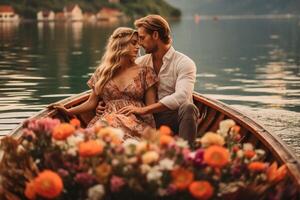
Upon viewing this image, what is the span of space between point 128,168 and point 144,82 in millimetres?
3198

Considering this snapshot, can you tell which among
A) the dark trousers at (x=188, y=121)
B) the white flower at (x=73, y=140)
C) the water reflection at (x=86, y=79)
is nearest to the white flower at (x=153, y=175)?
the white flower at (x=73, y=140)

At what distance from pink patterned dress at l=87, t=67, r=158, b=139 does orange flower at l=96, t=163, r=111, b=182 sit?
9.44ft

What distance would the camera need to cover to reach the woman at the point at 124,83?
7164 mm

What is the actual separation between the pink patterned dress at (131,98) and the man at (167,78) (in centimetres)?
12

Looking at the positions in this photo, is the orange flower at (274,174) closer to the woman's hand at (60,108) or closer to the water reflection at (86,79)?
the woman's hand at (60,108)

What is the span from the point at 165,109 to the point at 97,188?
3.06m

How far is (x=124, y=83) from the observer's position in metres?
7.38

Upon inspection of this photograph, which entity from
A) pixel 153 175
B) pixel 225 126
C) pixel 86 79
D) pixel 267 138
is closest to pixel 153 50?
pixel 267 138

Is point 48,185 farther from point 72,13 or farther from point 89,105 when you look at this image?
point 72,13

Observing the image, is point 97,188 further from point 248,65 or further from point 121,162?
point 248,65

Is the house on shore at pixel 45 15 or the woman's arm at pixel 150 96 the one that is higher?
the woman's arm at pixel 150 96

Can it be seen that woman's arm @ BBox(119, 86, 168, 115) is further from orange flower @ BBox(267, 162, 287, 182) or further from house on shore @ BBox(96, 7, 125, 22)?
house on shore @ BBox(96, 7, 125, 22)

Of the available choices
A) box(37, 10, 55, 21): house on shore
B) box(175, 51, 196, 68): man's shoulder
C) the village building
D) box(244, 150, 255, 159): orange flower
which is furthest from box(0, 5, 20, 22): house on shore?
box(244, 150, 255, 159): orange flower

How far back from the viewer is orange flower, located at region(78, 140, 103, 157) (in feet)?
14.2
